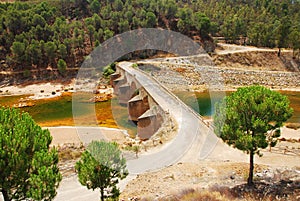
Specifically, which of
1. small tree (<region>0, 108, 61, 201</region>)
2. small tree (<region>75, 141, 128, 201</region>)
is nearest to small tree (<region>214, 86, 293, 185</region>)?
small tree (<region>75, 141, 128, 201</region>)

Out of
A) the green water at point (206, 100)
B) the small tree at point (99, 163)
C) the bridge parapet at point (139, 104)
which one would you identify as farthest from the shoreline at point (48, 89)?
the small tree at point (99, 163)

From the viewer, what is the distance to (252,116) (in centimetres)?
1499

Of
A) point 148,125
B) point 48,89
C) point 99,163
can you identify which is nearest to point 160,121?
point 148,125

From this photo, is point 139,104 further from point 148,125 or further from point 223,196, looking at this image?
point 223,196

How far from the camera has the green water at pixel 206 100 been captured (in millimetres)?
41391

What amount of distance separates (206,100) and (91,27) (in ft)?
125

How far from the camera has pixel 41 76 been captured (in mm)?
63594

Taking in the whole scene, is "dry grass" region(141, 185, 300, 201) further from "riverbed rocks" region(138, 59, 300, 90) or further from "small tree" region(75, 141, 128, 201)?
"riverbed rocks" region(138, 59, 300, 90)

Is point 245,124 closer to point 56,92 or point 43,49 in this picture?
point 56,92

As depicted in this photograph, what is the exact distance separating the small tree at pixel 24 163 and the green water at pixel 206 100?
1178 inches

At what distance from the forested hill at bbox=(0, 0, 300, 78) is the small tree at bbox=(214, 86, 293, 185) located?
172 ft

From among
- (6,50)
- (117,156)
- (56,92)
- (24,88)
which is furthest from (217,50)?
(117,156)

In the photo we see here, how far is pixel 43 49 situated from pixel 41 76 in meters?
6.28

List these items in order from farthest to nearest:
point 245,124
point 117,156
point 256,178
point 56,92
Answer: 1. point 56,92
2. point 256,178
3. point 245,124
4. point 117,156
